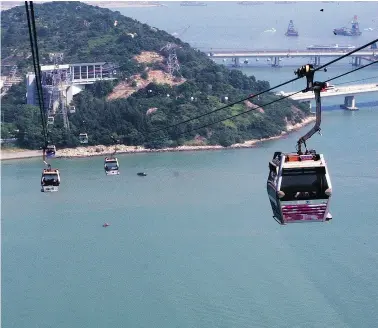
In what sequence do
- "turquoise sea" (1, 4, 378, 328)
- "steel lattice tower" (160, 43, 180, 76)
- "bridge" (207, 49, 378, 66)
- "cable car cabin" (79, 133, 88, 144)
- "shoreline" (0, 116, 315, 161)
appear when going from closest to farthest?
1. "turquoise sea" (1, 4, 378, 328)
2. "cable car cabin" (79, 133, 88, 144)
3. "shoreline" (0, 116, 315, 161)
4. "steel lattice tower" (160, 43, 180, 76)
5. "bridge" (207, 49, 378, 66)

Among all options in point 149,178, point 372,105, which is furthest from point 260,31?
point 149,178

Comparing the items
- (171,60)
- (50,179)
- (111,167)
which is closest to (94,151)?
(171,60)

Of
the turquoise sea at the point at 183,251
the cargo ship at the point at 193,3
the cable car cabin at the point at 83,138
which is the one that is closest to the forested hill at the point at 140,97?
the cable car cabin at the point at 83,138

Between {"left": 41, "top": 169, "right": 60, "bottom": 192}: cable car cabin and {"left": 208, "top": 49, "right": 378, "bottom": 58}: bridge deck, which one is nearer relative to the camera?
{"left": 41, "top": 169, "right": 60, "bottom": 192}: cable car cabin

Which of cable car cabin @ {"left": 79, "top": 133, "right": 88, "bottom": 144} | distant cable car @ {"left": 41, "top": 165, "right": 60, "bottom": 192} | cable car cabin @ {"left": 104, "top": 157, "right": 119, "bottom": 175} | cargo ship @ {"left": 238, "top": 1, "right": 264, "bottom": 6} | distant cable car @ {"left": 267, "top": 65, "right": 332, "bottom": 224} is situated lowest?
cargo ship @ {"left": 238, "top": 1, "right": 264, "bottom": 6}

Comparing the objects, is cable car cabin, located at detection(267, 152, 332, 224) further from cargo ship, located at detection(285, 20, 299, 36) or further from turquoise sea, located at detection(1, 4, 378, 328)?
cargo ship, located at detection(285, 20, 299, 36)

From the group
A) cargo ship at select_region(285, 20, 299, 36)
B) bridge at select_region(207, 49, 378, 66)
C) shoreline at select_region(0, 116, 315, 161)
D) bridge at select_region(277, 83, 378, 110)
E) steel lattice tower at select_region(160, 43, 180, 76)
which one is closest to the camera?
shoreline at select_region(0, 116, 315, 161)

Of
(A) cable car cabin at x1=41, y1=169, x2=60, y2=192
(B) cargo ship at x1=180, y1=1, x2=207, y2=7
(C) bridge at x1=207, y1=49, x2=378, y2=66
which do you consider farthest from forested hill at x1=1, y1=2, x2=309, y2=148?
(B) cargo ship at x1=180, y1=1, x2=207, y2=7

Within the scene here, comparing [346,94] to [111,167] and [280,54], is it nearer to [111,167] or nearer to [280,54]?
[280,54]
